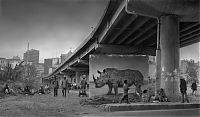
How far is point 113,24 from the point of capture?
954 inches

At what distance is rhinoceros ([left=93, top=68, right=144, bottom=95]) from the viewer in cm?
3034

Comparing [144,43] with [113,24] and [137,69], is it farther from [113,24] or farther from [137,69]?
[113,24]

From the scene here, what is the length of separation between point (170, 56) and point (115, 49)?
14776mm

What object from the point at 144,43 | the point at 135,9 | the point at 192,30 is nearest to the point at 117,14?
the point at 135,9

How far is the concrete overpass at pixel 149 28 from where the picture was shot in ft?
61.1

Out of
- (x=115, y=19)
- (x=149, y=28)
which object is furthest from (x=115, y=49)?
(x=115, y=19)

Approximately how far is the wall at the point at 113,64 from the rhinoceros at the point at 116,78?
1.70ft

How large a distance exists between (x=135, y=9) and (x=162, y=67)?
425 centimetres

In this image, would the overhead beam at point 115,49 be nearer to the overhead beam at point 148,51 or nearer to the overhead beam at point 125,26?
the overhead beam at point 148,51

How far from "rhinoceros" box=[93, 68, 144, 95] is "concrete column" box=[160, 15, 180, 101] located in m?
11.0

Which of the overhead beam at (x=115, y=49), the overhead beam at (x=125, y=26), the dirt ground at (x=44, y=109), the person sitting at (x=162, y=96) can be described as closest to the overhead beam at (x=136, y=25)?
the overhead beam at (x=125, y=26)

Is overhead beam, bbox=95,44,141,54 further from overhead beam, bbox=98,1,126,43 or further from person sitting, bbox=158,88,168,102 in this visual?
person sitting, bbox=158,88,168,102

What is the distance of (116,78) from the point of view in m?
30.5

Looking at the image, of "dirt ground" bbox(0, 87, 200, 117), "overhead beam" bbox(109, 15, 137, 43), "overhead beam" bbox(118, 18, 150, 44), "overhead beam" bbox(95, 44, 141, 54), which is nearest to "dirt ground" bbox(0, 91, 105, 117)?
"dirt ground" bbox(0, 87, 200, 117)
